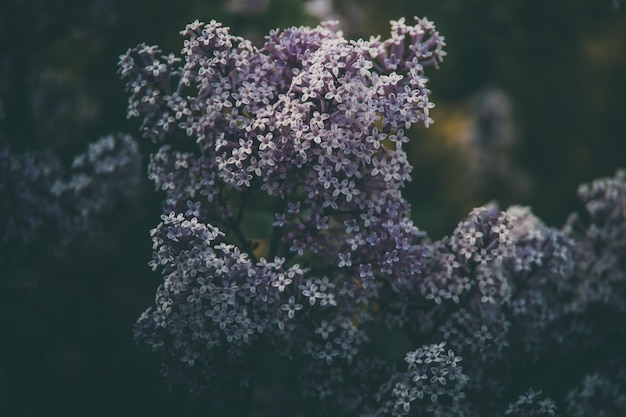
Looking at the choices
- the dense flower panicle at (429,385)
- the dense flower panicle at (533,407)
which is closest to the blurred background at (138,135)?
the dense flower panicle at (429,385)

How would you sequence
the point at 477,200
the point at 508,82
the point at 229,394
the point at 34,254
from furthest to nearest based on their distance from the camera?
the point at 508,82, the point at 477,200, the point at 34,254, the point at 229,394

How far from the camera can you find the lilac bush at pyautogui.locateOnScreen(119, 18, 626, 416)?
1790 millimetres

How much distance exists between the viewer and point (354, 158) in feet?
6.22

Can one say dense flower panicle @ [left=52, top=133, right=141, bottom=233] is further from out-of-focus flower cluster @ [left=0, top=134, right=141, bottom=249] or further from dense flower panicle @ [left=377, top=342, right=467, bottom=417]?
dense flower panicle @ [left=377, top=342, right=467, bottom=417]

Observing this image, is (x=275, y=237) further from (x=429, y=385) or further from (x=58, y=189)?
(x=58, y=189)

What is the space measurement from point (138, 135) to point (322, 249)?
3.16 feet

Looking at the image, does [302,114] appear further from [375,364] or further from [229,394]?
[229,394]

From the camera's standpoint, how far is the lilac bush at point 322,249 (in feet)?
5.87

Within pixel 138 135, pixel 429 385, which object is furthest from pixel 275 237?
pixel 138 135

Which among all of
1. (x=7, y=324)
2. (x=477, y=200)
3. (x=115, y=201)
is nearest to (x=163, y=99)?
(x=115, y=201)

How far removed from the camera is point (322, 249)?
2.00m

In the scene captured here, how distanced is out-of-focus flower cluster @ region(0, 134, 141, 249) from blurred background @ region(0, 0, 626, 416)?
8cm

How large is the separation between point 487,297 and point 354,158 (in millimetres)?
573

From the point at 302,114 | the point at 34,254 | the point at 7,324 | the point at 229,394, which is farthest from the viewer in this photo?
the point at 34,254
